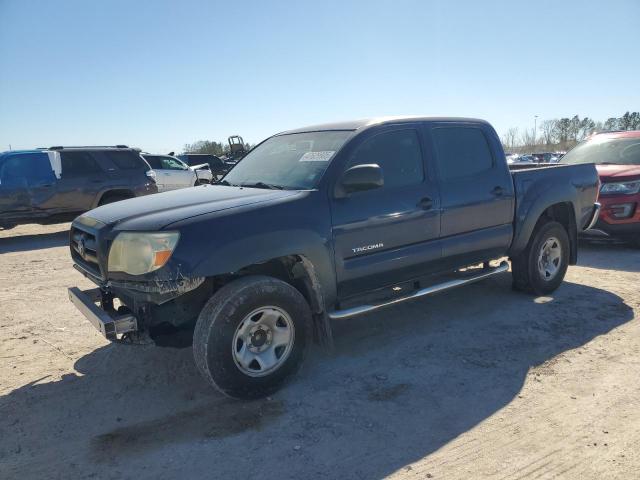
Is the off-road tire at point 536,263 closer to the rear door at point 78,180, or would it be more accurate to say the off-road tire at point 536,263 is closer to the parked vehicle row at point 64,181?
the parked vehicle row at point 64,181

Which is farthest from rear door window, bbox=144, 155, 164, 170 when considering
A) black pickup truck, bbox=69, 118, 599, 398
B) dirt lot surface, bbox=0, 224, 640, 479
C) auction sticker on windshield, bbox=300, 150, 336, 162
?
auction sticker on windshield, bbox=300, 150, 336, 162

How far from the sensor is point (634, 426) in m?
2.98

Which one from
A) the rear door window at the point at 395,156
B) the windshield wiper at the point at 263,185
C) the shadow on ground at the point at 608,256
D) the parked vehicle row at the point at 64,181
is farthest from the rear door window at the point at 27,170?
the shadow on ground at the point at 608,256

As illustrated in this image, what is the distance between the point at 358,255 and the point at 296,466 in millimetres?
1655

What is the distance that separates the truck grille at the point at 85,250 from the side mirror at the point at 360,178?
70.3 inches

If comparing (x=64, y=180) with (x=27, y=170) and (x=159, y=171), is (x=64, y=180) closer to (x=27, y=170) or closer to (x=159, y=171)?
(x=27, y=170)

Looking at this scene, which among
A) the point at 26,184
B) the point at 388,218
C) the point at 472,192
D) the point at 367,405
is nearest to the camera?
the point at 367,405

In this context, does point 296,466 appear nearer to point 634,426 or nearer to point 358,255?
point 358,255

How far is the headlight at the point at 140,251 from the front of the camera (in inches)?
121

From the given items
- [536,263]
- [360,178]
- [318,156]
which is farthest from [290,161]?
[536,263]

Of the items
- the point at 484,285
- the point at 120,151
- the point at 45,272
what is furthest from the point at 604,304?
the point at 120,151

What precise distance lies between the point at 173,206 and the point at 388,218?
1.65 metres

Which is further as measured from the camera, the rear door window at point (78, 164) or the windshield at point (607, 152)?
the rear door window at point (78, 164)

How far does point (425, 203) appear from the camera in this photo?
167 inches
